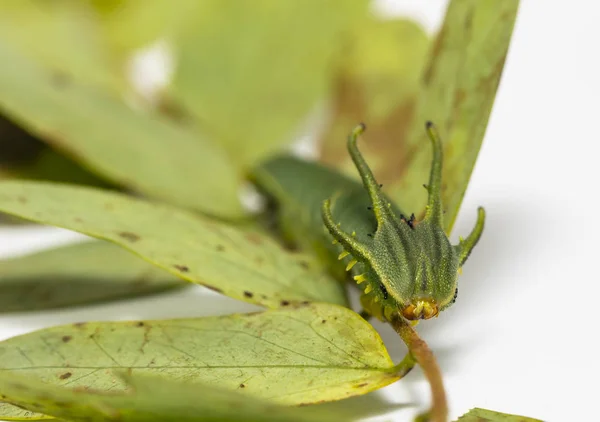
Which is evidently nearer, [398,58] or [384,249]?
[384,249]

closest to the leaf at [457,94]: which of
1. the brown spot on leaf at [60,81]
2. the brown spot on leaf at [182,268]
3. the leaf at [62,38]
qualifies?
the brown spot on leaf at [182,268]

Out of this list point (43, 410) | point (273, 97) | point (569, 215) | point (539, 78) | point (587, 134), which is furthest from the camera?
point (539, 78)

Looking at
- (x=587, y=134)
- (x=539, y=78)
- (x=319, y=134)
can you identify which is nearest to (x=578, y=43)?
(x=539, y=78)

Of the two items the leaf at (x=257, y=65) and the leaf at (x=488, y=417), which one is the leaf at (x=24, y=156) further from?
the leaf at (x=488, y=417)

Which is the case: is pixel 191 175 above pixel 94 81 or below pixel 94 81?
below

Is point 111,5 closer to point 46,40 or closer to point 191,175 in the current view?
point 46,40

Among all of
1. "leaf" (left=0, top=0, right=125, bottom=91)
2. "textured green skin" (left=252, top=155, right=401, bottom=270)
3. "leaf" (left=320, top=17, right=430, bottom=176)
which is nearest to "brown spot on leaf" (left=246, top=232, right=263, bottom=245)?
"textured green skin" (left=252, top=155, right=401, bottom=270)
